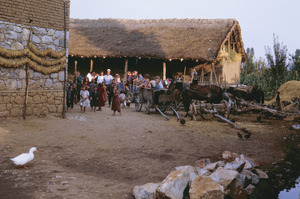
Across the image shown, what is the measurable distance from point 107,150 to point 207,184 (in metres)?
3.15

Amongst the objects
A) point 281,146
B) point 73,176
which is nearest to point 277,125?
point 281,146

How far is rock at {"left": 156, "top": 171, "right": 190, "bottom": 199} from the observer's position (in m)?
3.63

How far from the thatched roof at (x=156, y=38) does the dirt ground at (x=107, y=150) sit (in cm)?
901

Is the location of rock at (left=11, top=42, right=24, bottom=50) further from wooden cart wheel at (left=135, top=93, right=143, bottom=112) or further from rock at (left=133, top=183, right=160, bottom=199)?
rock at (left=133, top=183, right=160, bottom=199)

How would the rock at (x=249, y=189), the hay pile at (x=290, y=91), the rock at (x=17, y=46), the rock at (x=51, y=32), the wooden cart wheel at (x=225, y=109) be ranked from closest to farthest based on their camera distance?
the rock at (x=249, y=189)
the rock at (x=17, y=46)
the rock at (x=51, y=32)
the wooden cart wheel at (x=225, y=109)
the hay pile at (x=290, y=91)

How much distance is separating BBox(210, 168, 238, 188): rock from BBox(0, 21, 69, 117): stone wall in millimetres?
7362

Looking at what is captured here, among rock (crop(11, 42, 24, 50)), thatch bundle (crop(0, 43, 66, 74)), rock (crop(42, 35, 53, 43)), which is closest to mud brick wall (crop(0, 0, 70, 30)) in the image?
rock (crop(42, 35, 53, 43))

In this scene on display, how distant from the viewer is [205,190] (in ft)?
11.8

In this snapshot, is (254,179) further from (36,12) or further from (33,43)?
(36,12)

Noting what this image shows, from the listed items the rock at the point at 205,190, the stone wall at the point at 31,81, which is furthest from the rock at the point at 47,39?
the rock at the point at 205,190

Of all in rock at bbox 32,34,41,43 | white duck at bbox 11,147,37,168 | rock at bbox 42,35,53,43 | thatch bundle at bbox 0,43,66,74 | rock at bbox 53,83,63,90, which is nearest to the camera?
white duck at bbox 11,147,37,168

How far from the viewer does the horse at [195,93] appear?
1117 centimetres

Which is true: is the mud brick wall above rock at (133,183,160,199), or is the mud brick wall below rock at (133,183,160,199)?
above

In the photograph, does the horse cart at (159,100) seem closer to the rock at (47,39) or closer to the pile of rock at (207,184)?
the rock at (47,39)
